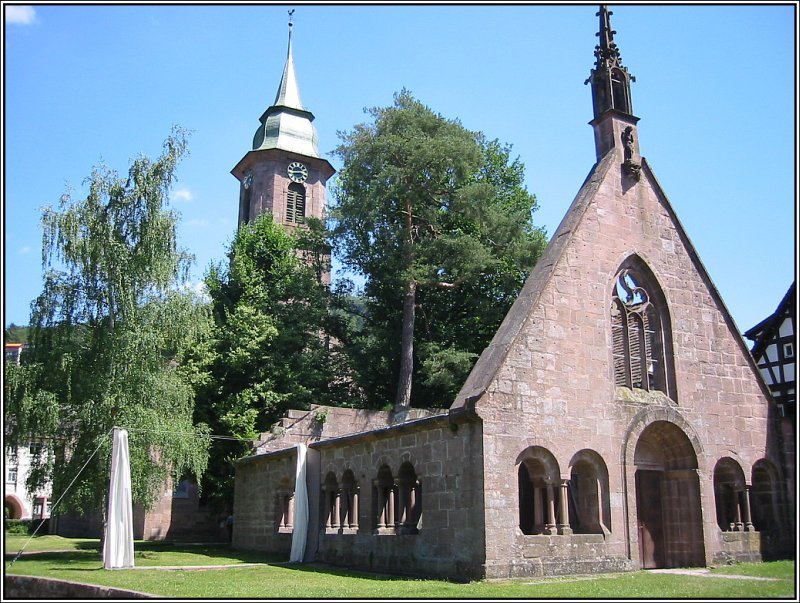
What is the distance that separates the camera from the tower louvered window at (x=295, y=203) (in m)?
48.9

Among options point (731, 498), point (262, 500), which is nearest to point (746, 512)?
point (731, 498)

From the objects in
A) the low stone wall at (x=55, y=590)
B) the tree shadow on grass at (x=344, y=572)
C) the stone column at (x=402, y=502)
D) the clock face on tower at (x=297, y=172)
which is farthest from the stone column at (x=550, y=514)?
the clock face on tower at (x=297, y=172)

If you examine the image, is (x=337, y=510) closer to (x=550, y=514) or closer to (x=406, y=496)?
(x=406, y=496)

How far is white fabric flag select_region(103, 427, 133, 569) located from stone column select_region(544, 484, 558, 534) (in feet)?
29.4

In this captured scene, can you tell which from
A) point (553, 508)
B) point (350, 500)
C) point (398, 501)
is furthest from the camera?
point (350, 500)

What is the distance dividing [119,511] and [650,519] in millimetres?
11991

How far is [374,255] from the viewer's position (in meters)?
31.7

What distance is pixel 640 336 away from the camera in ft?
58.9

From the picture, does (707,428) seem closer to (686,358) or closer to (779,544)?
(686,358)

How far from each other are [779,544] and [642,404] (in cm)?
520

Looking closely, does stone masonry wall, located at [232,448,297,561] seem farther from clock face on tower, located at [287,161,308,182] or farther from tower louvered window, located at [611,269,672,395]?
clock face on tower, located at [287,161,308,182]

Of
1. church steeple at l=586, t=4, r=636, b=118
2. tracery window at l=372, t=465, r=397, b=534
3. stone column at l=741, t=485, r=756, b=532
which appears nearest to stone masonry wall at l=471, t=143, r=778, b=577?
stone column at l=741, t=485, r=756, b=532

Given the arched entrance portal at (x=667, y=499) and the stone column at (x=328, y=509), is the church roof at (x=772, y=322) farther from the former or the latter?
the stone column at (x=328, y=509)

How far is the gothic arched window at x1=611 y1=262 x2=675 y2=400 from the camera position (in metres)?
17.7
